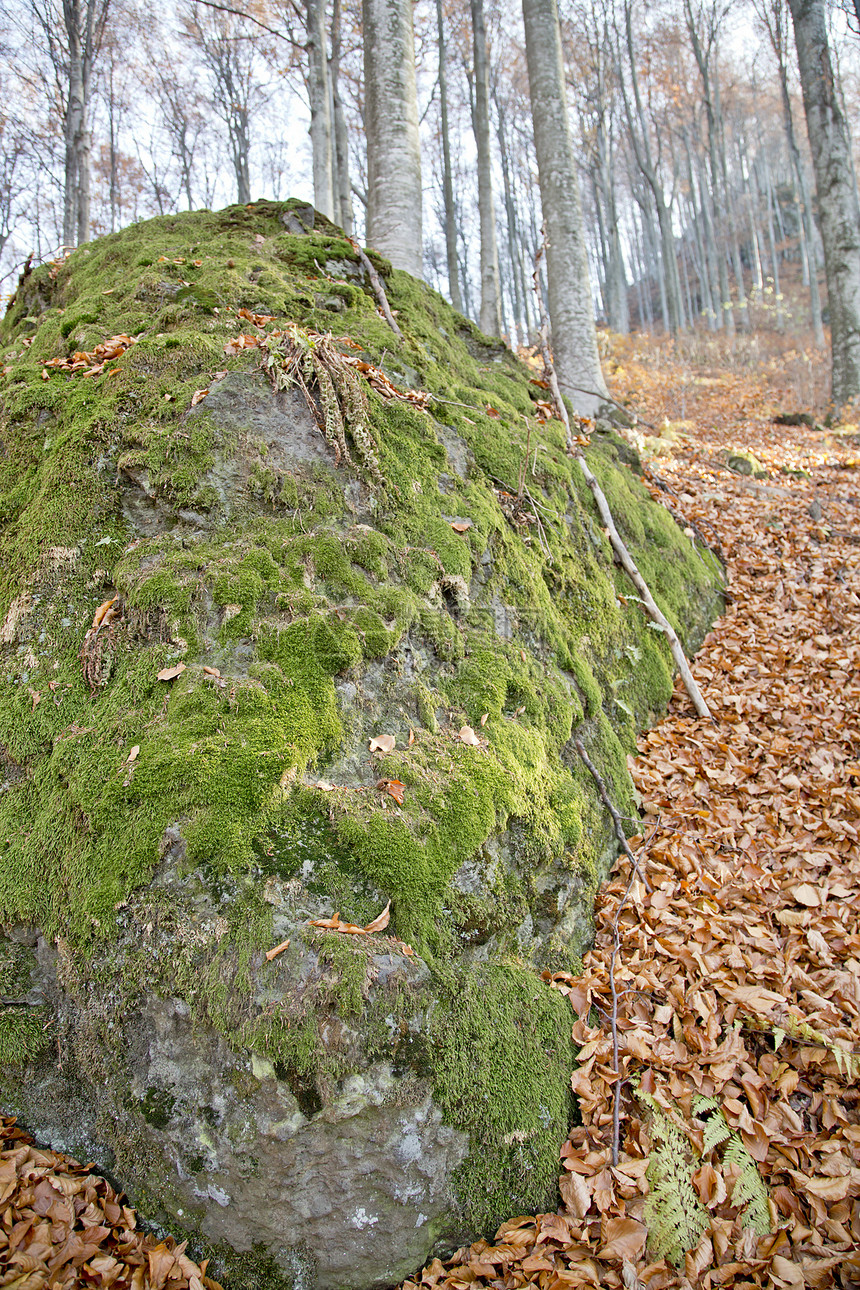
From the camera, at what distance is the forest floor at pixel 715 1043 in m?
2.24

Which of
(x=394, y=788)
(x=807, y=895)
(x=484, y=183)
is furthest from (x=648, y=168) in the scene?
(x=394, y=788)

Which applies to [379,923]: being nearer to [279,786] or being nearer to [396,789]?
[396,789]

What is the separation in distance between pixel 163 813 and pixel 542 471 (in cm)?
368

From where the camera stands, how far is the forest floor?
224 centimetres

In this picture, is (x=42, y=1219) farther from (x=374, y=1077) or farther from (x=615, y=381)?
(x=615, y=381)

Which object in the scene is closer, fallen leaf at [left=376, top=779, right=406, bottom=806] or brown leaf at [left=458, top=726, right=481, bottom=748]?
fallen leaf at [left=376, top=779, right=406, bottom=806]

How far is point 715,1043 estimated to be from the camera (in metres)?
2.81

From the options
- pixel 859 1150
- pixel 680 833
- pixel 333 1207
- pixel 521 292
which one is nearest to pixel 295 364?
pixel 680 833

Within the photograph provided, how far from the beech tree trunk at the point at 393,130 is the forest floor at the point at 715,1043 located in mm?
5412

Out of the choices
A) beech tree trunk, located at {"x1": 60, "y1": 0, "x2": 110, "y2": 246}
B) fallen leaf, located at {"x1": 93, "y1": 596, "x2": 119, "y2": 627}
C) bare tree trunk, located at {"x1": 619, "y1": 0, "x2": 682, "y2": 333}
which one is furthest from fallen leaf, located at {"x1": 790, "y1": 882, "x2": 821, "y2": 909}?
bare tree trunk, located at {"x1": 619, "y1": 0, "x2": 682, "y2": 333}

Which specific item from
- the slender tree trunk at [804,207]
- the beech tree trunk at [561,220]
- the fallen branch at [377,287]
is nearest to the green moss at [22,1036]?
the fallen branch at [377,287]

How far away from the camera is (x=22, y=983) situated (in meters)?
2.60

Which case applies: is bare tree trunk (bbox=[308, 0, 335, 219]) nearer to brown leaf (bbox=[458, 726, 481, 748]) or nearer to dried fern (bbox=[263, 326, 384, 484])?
dried fern (bbox=[263, 326, 384, 484])

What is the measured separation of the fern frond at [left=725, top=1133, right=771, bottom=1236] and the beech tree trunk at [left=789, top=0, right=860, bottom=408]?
1486 cm
